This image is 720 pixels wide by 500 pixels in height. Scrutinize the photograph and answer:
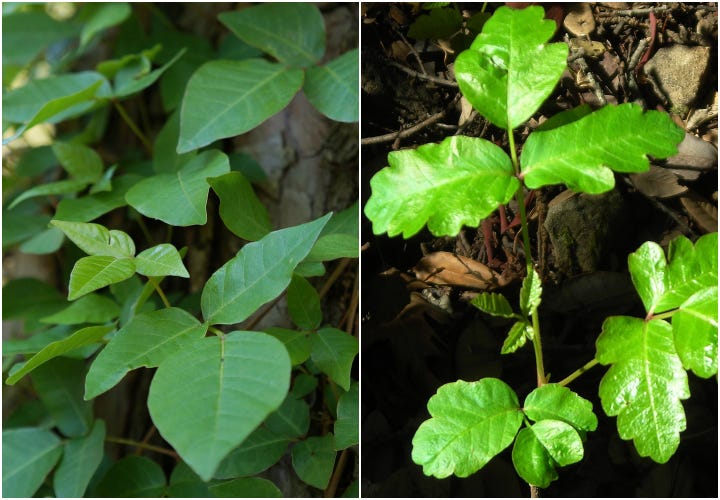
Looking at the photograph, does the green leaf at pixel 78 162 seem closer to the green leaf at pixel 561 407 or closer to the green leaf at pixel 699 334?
the green leaf at pixel 561 407

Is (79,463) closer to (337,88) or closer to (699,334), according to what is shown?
(337,88)

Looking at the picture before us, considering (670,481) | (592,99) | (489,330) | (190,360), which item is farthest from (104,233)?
(670,481)

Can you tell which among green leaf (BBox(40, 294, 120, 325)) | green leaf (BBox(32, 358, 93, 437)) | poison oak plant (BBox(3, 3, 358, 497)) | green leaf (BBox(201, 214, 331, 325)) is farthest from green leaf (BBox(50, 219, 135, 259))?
green leaf (BBox(32, 358, 93, 437))

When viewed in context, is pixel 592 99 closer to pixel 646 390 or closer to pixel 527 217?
pixel 527 217

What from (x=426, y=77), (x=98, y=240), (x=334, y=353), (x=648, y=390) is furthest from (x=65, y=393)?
(x=648, y=390)

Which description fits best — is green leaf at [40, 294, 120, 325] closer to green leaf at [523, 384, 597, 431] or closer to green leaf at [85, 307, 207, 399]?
green leaf at [85, 307, 207, 399]
